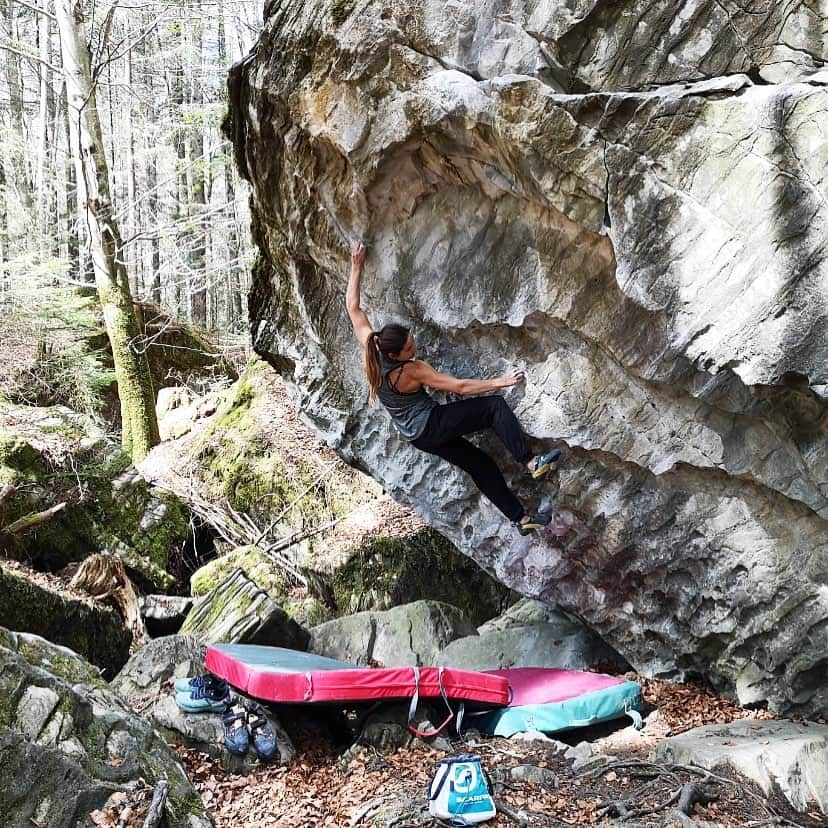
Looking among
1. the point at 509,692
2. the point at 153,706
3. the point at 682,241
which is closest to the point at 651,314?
the point at 682,241

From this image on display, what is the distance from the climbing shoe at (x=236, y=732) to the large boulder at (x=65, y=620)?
311 centimetres

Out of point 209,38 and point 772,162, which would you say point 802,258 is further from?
point 209,38

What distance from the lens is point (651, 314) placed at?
5312mm

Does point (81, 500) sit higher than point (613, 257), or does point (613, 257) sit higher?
point (613, 257)

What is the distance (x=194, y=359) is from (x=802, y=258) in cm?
1607

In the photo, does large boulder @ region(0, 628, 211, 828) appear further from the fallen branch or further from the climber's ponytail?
the fallen branch

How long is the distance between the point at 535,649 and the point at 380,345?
428 centimetres

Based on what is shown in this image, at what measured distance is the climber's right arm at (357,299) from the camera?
6.29 metres

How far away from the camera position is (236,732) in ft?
18.8

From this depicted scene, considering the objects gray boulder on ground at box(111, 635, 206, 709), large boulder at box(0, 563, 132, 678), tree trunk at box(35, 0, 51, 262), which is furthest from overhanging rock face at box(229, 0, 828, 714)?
tree trunk at box(35, 0, 51, 262)

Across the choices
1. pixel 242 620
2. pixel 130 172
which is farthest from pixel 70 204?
pixel 242 620

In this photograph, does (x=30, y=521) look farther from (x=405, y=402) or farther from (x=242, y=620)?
(x=405, y=402)

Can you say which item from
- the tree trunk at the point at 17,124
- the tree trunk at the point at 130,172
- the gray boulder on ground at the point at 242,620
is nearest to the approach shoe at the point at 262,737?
the gray boulder on ground at the point at 242,620

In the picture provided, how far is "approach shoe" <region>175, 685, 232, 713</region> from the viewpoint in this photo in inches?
235
